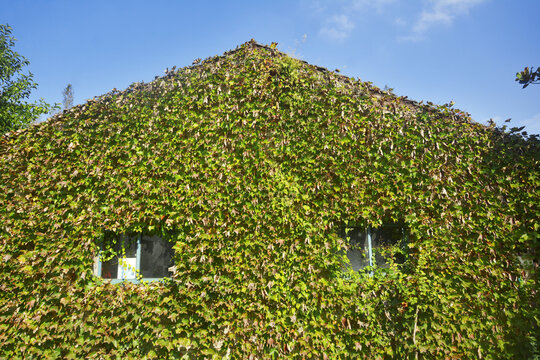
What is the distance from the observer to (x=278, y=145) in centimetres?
528

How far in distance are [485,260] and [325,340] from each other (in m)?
2.68

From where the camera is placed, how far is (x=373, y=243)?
5.15 metres

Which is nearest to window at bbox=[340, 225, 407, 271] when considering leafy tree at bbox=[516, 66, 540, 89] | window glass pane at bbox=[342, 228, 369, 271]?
window glass pane at bbox=[342, 228, 369, 271]

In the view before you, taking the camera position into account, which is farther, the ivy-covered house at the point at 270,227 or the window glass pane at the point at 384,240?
the window glass pane at the point at 384,240

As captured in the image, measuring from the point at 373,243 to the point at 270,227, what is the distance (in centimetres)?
172

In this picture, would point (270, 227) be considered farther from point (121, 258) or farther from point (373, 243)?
point (121, 258)

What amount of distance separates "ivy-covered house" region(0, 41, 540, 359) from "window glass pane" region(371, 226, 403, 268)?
0.08 ft

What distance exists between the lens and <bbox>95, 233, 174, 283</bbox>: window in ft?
17.3

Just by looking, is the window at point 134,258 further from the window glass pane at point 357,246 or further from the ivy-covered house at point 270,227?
the window glass pane at point 357,246

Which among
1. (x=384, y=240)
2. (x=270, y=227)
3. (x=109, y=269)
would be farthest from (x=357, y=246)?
(x=109, y=269)

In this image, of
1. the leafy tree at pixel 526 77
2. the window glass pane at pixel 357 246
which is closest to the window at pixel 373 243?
the window glass pane at pixel 357 246

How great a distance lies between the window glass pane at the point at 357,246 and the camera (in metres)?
5.14

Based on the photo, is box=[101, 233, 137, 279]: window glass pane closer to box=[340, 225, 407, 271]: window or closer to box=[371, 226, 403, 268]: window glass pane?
box=[340, 225, 407, 271]: window

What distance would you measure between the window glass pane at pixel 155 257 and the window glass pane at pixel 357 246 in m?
2.97
